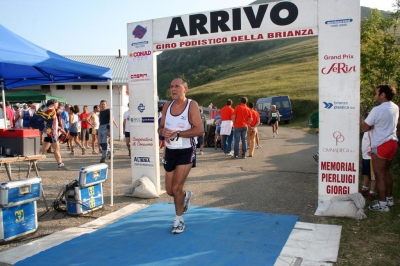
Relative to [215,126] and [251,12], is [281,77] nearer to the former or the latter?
[215,126]

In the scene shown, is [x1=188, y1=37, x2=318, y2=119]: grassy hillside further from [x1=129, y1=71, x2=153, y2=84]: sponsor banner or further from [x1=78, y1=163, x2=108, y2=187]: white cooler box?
[x1=78, y1=163, x2=108, y2=187]: white cooler box

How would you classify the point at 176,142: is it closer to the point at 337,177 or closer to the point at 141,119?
the point at 141,119

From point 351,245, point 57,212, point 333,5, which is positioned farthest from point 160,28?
point 351,245

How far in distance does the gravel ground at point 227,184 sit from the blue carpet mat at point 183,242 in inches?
26.2

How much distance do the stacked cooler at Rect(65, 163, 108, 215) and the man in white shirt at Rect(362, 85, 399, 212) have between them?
457 centimetres

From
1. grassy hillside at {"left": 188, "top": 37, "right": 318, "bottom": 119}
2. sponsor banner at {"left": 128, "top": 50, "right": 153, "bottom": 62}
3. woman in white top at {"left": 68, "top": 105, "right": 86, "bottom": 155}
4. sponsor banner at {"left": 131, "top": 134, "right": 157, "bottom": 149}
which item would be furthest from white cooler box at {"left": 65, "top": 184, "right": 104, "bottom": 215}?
grassy hillside at {"left": 188, "top": 37, "right": 318, "bottom": 119}

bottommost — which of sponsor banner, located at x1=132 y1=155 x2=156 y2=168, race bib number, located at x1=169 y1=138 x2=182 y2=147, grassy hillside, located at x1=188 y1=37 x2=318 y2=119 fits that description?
sponsor banner, located at x1=132 y1=155 x2=156 y2=168

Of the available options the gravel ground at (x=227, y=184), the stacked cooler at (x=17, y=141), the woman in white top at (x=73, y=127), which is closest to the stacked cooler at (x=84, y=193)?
the gravel ground at (x=227, y=184)

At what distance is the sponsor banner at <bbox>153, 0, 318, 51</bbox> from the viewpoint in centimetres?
622

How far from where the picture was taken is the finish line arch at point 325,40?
19.4 feet

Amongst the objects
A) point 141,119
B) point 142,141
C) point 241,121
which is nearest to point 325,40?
point 141,119

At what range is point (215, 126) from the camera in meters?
→ 16.8

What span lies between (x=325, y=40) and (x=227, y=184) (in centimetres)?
400

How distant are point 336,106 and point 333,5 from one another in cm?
159
